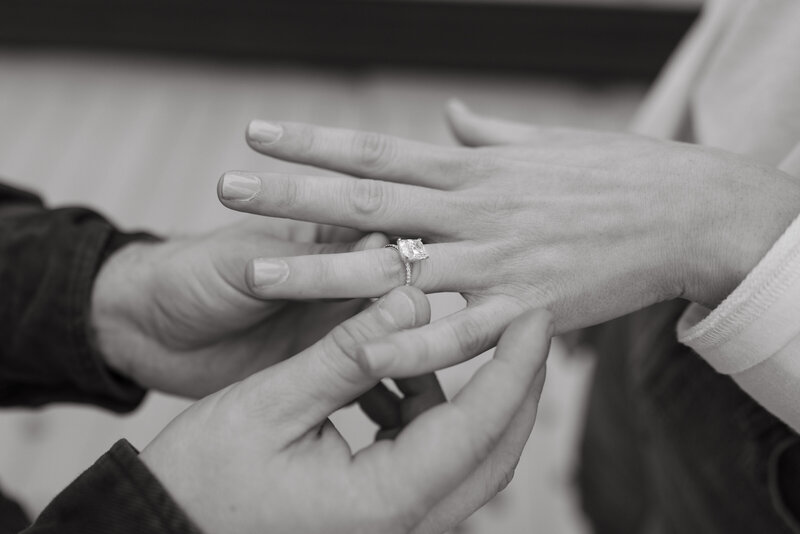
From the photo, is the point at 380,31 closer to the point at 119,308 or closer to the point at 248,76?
the point at 248,76

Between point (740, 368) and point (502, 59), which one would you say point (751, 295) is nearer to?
point (740, 368)

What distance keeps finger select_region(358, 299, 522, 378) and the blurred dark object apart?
1.60 meters

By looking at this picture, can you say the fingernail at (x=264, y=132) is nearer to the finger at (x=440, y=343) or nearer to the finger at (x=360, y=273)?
the finger at (x=360, y=273)

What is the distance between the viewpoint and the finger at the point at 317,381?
0.52m

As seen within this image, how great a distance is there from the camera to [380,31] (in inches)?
81.3

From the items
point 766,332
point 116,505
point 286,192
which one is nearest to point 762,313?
point 766,332

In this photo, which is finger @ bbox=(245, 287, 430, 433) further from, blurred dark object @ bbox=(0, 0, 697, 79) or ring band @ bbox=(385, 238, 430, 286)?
blurred dark object @ bbox=(0, 0, 697, 79)

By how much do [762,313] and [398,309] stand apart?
316 mm

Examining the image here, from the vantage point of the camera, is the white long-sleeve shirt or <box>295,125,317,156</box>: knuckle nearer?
the white long-sleeve shirt

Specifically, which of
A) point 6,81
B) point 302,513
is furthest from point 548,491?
point 6,81

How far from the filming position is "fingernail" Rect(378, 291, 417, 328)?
22.5 inches

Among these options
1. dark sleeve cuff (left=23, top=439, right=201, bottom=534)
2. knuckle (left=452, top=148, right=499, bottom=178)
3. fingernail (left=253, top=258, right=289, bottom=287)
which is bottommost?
dark sleeve cuff (left=23, top=439, right=201, bottom=534)

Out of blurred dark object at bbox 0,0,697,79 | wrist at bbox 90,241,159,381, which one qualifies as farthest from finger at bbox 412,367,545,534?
blurred dark object at bbox 0,0,697,79

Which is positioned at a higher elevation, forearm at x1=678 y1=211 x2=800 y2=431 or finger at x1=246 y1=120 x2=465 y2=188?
forearm at x1=678 y1=211 x2=800 y2=431
